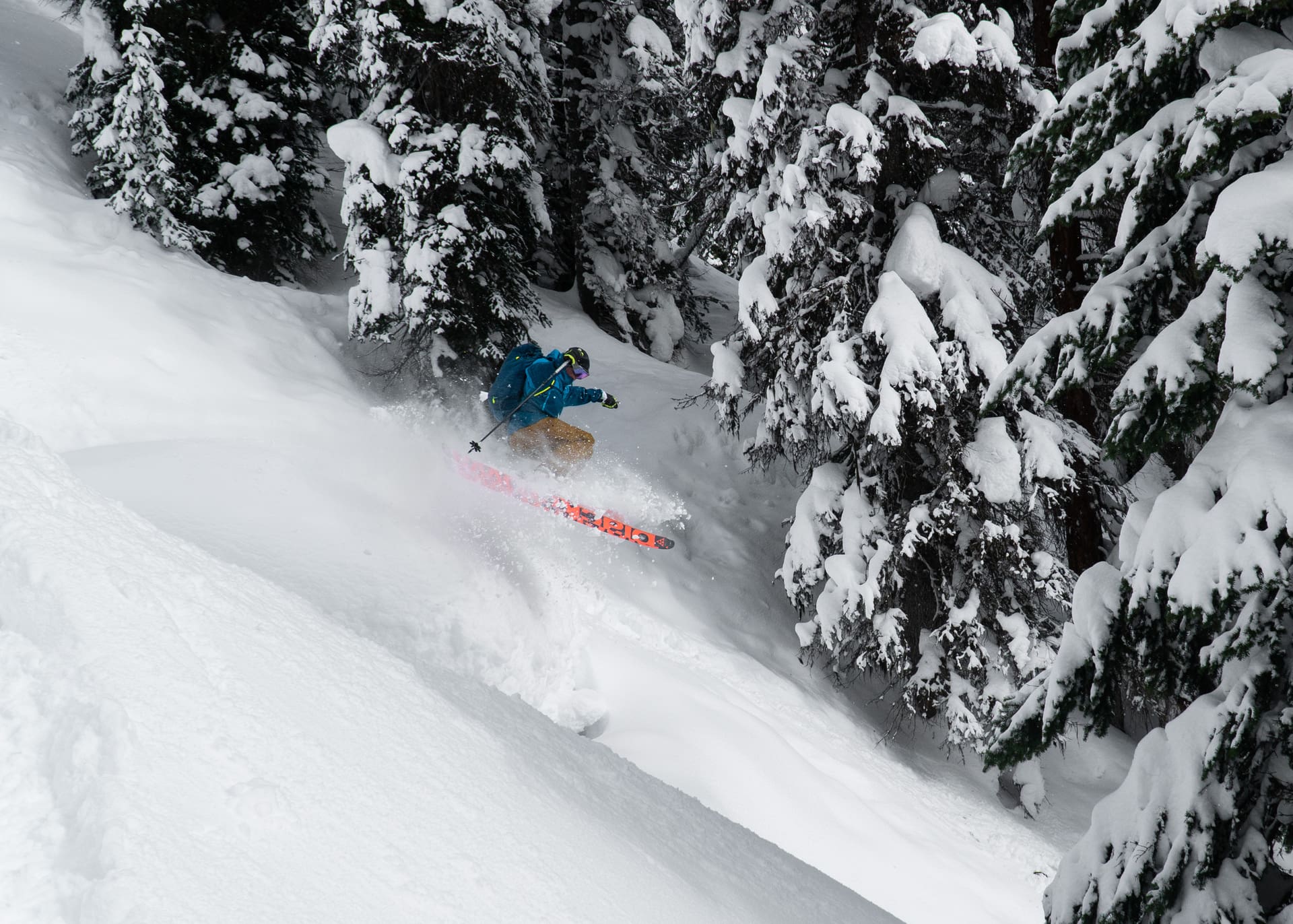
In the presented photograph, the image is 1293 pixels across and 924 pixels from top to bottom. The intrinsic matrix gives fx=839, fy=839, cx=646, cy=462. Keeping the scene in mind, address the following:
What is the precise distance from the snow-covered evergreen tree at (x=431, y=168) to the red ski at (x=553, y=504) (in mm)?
2288

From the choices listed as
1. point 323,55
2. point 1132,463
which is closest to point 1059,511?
point 1132,463

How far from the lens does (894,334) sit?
29.0ft

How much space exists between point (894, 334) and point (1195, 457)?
18.0 feet

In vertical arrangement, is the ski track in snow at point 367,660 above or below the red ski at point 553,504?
above

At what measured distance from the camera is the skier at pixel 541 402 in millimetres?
11062

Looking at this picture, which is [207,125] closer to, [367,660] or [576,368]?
[576,368]

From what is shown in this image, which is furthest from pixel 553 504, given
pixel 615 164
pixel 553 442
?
pixel 615 164

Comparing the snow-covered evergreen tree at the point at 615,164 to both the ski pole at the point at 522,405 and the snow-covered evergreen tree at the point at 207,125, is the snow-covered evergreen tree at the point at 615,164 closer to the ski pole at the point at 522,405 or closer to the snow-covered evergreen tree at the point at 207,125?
the snow-covered evergreen tree at the point at 207,125

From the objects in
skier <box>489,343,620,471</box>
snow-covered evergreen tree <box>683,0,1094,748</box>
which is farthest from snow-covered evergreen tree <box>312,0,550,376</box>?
snow-covered evergreen tree <box>683,0,1094,748</box>

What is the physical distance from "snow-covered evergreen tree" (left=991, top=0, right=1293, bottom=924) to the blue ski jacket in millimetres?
7584

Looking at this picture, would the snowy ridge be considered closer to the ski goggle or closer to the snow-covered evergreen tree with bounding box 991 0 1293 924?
the snow-covered evergreen tree with bounding box 991 0 1293 924

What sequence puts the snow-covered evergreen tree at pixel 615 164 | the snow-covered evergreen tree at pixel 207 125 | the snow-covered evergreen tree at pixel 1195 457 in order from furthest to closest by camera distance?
the snow-covered evergreen tree at pixel 615 164
the snow-covered evergreen tree at pixel 207 125
the snow-covered evergreen tree at pixel 1195 457

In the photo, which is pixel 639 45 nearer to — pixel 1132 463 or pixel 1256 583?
pixel 1132 463

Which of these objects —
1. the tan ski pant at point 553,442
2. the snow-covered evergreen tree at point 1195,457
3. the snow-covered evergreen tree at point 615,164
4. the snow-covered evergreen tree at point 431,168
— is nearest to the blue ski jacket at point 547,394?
the tan ski pant at point 553,442
